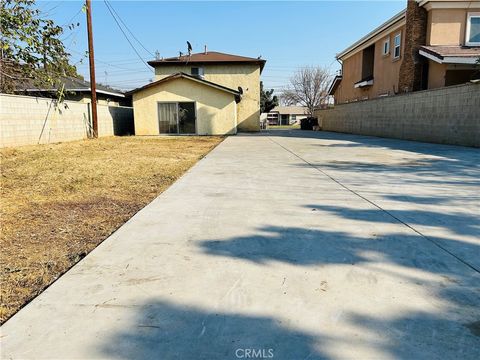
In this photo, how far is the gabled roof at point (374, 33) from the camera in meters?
20.8

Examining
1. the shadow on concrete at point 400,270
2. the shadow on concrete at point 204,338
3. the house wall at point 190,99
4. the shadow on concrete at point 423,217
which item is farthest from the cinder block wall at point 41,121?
the shadow on concrete at point 204,338

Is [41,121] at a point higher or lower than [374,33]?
lower

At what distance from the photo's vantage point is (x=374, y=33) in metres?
24.3

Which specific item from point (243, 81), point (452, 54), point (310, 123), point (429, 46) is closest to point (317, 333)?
point (452, 54)

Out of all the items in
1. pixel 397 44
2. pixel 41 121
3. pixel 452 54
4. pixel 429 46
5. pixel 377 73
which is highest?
pixel 397 44

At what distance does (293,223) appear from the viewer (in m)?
4.03

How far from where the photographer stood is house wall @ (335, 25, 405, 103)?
22.0 meters

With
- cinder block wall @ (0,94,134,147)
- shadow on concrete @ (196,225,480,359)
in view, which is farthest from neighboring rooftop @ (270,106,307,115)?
shadow on concrete @ (196,225,480,359)

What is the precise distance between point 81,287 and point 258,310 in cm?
127

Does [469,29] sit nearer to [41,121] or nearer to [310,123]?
[310,123]

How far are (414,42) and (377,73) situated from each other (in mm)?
5454

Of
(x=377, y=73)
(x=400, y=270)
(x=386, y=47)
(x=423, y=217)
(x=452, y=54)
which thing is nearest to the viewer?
(x=400, y=270)

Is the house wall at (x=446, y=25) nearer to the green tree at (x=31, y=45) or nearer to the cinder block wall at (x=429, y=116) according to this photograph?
the cinder block wall at (x=429, y=116)

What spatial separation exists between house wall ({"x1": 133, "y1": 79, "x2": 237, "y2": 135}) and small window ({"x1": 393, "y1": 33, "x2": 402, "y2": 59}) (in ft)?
32.9
